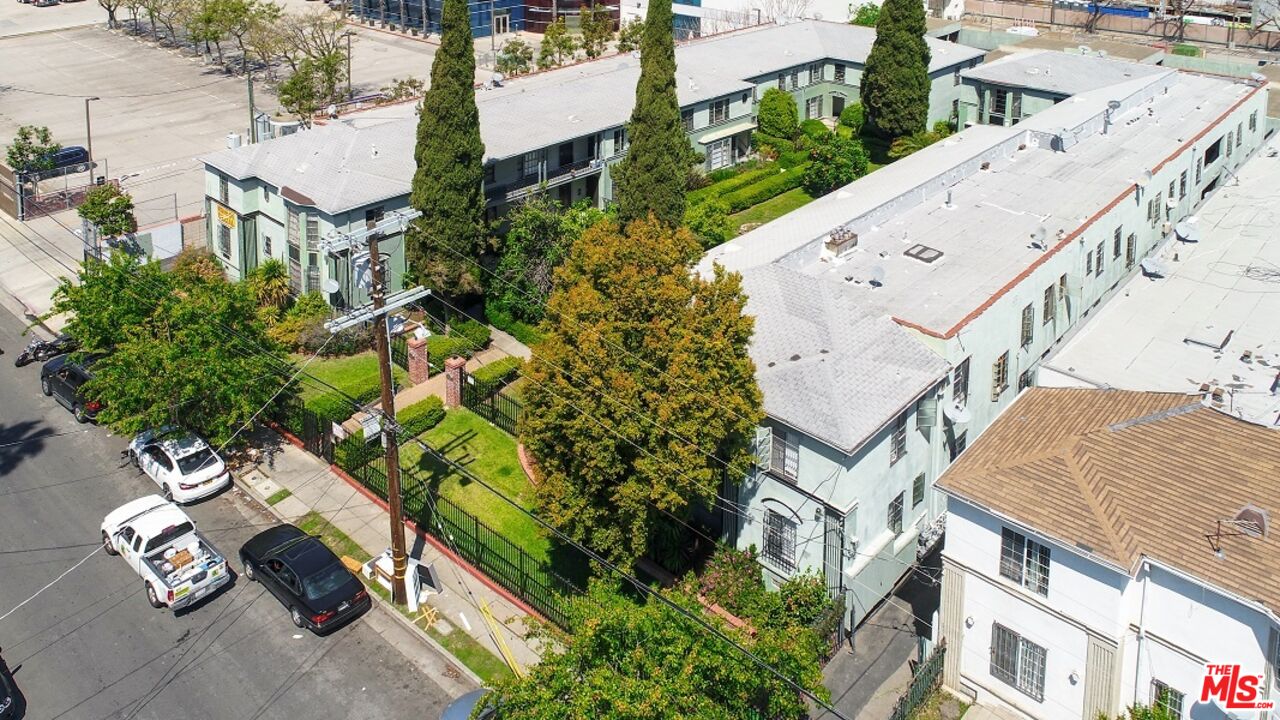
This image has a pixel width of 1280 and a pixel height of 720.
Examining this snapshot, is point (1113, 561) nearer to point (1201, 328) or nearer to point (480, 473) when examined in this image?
point (1201, 328)

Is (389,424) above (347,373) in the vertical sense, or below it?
above

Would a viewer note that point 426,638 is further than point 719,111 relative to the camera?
No

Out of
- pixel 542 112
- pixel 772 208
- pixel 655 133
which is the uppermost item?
pixel 542 112

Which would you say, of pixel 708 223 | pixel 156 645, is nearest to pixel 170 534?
pixel 156 645

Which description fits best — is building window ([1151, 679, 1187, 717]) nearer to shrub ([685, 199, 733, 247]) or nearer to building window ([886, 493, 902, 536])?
building window ([886, 493, 902, 536])

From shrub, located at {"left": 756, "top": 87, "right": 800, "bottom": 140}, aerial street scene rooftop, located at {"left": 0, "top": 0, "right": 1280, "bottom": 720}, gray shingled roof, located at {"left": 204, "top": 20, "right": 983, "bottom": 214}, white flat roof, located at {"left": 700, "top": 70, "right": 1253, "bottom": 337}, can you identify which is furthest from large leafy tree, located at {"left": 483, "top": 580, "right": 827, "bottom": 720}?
shrub, located at {"left": 756, "top": 87, "right": 800, "bottom": 140}

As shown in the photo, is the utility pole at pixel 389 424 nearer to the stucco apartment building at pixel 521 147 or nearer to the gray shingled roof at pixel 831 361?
the gray shingled roof at pixel 831 361
